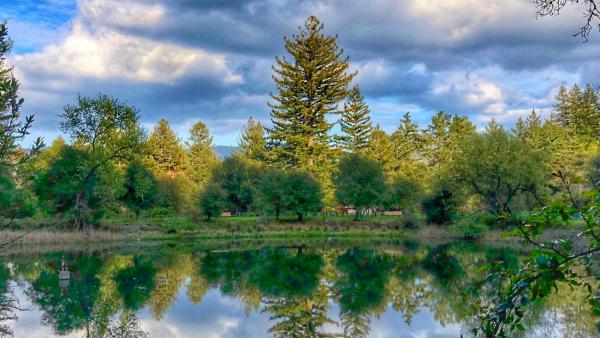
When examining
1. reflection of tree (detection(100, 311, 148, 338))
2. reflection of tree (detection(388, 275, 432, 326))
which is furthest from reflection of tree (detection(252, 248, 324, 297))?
reflection of tree (detection(100, 311, 148, 338))

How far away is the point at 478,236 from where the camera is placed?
1673 inches

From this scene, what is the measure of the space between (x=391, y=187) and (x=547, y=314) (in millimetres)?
Answer: 36823

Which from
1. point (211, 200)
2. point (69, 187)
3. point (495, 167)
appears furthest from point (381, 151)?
point (69, 187)

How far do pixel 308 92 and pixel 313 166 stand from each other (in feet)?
30.2

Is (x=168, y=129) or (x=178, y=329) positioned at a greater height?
(x=168, y=129)

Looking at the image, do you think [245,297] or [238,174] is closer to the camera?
[245,297]

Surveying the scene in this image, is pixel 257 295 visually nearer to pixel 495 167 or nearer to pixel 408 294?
pixel 408 294

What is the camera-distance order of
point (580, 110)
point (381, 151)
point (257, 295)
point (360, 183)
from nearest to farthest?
point (257, 295) → point (360, 183) → point (381, 151) → point (580, 110)

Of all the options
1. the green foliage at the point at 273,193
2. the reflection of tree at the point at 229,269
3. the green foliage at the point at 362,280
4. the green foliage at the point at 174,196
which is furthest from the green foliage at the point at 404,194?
the reflection of tree at the point at 229,269

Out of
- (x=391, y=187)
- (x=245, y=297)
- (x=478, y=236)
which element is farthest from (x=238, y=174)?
(x=245, y=297)

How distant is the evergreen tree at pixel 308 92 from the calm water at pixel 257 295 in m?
26.0

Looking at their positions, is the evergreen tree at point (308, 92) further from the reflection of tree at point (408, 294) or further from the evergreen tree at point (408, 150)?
the reflection of tree at point (408, 294)

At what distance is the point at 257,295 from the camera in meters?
21.0

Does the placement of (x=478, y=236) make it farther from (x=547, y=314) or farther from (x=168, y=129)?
(x=168, y=129)
